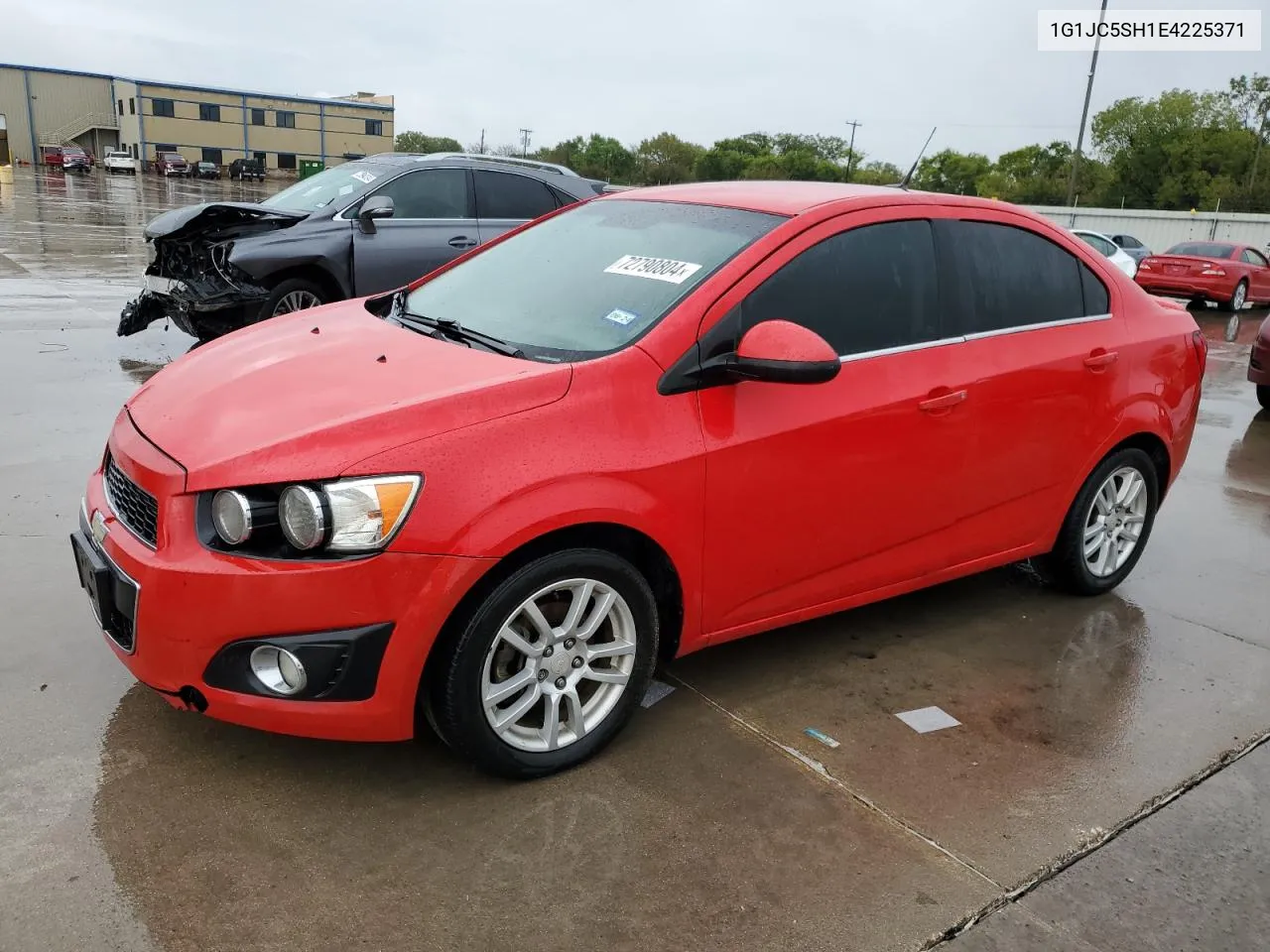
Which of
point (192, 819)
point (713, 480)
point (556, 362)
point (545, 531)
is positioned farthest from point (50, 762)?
point (713, 480)

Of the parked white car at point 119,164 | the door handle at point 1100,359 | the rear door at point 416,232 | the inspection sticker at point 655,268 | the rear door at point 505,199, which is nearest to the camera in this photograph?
the inspection sticker at point 655,268

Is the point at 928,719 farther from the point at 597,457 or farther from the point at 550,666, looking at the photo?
the point at 597,457

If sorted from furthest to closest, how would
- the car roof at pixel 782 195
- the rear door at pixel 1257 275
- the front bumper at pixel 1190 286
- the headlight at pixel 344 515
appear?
the rear door at pixel 1257 275 < the front bumper at pixel 1190 286 < the car roof at pixel 782 195 < the headlight at pixel 344 515

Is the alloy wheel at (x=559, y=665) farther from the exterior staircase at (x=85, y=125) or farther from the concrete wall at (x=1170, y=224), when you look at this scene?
the exterior staircase at (x=85, y=125)

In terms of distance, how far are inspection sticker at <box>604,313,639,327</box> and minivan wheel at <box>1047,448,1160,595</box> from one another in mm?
2263

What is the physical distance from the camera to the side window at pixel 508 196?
880 cm

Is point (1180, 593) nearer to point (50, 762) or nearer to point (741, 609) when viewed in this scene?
point (741, 609)

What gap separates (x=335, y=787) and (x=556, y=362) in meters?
1.36

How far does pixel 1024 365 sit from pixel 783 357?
54.8 inches

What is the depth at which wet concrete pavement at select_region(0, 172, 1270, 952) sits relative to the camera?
243 centimetres

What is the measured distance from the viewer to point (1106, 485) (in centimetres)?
445

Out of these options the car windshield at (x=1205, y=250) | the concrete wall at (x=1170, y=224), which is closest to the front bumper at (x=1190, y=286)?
the car windshield at (x=1205, y=250)

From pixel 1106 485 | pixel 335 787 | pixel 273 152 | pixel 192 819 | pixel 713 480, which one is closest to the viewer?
pixel 192 819

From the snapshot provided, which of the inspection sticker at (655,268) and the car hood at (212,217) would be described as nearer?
the inspection sticker at (655,268)
